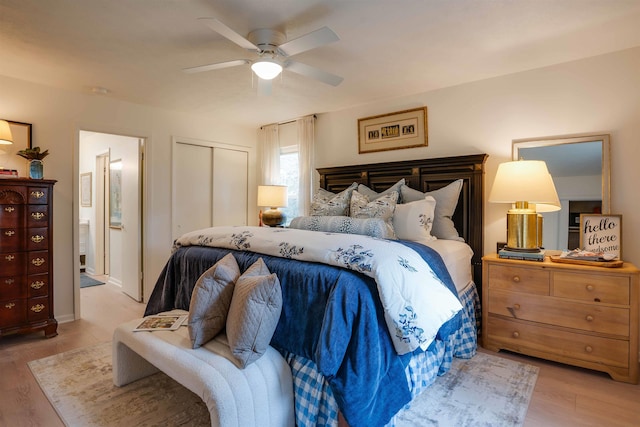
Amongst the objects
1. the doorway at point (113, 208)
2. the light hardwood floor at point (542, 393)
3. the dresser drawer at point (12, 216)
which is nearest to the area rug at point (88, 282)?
the doorway at point (113, 208)

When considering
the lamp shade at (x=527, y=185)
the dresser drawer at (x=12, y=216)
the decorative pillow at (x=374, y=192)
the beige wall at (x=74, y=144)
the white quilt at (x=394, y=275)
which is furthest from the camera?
the decorative pillow at (x=374, y=192)

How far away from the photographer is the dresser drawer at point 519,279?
244 centimetres

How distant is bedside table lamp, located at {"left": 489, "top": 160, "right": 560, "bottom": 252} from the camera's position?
2.49 m

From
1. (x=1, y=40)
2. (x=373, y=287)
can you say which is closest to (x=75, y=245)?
(x=1, y=40)

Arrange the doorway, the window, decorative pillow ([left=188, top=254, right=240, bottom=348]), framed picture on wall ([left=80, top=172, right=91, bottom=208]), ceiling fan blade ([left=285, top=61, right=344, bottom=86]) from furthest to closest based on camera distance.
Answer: framed picture on wall ([left=80, top=172, right=91, bottom=208]) < the window < the doorway < ceiling fan blade ([left=285, top=61, right=344, bottom=86]) < decorative pillow ([left=188, top=254, right=240, bottom=348])

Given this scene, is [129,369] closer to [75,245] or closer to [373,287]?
[373,287]

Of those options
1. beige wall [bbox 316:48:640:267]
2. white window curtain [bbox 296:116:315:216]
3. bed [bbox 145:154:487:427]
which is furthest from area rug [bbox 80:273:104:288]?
beige wall [bbox 316:48:640:267]

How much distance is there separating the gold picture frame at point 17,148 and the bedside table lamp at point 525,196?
4167mm

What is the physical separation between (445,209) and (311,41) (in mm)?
1921

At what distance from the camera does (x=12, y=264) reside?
9.36 feet

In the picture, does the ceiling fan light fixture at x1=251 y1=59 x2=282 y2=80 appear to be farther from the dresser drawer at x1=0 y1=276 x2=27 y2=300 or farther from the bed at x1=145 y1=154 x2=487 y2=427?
the dresser drawer at x1=0 y1=276 x2=27 y2=300

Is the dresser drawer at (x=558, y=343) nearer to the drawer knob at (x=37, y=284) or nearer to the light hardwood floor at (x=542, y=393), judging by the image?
the light hardwood floor at (x=542, y=393)

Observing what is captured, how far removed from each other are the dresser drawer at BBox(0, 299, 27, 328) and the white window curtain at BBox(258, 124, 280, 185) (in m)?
2.92

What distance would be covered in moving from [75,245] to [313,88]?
2891mm
